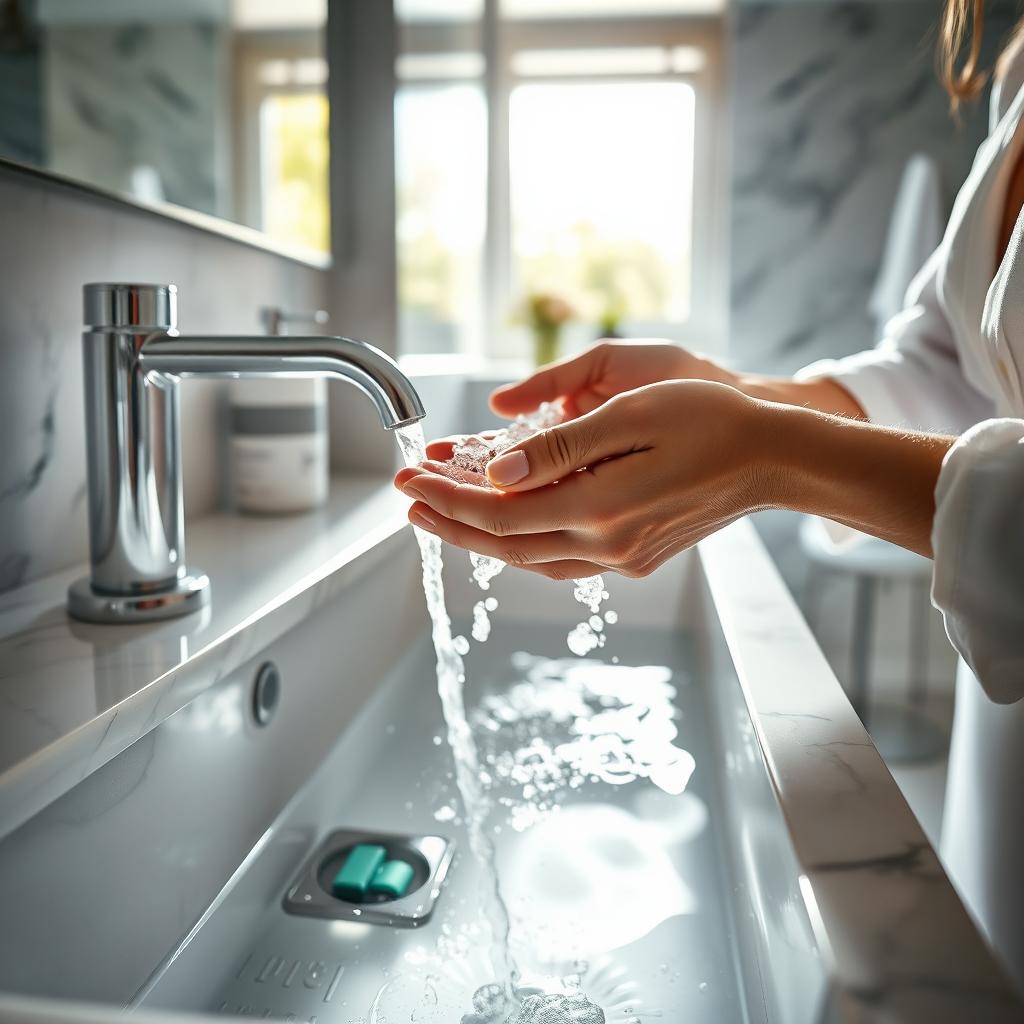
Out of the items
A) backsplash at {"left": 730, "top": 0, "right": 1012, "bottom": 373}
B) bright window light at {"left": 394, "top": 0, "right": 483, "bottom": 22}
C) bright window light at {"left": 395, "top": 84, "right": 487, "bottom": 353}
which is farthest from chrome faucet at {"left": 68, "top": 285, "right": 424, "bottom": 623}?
backsplash at {"left": 730, "top": 0, "right": 1012, "bottom": 373}

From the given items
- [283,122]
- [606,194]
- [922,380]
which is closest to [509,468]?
[922,380]

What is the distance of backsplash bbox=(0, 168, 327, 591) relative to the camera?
27.5 inches

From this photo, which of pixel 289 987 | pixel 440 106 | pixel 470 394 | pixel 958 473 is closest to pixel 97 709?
pixel 289 987

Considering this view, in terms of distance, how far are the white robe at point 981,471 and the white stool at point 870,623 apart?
1.11 m

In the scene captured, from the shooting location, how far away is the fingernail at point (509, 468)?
54 centimetres

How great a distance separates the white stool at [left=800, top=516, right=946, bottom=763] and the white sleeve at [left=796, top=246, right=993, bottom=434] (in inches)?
42.8

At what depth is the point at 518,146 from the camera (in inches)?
103

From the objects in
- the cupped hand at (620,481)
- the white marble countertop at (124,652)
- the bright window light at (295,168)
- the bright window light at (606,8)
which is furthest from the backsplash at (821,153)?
the cupped hand at (620,481)

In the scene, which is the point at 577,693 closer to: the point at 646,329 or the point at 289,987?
the point at 289,987

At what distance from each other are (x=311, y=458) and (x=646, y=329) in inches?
69.7

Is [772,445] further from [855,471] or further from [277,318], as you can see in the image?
[277,318]

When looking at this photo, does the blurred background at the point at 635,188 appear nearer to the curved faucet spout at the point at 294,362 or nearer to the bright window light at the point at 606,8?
the bright window light at the point at 606,8

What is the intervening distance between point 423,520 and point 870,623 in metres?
2.08

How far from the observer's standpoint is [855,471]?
491 mm
